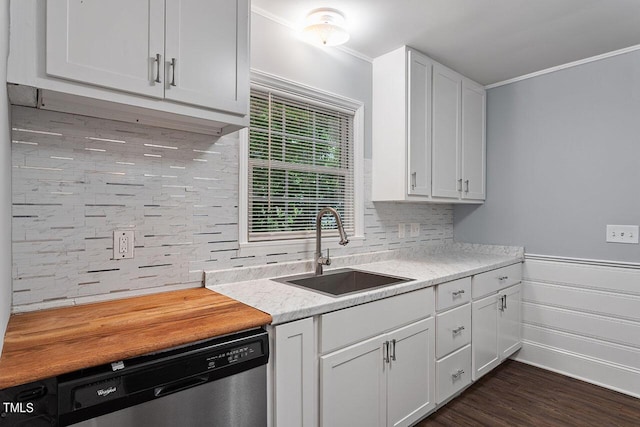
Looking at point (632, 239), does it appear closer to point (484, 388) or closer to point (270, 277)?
point (484, 388)

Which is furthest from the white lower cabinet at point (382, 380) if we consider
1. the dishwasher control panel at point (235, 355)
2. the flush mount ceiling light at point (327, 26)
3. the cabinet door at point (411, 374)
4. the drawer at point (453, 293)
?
the flush mount ceiling light at point (327, 26)

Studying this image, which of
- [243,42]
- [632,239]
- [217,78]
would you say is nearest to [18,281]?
[217,78]

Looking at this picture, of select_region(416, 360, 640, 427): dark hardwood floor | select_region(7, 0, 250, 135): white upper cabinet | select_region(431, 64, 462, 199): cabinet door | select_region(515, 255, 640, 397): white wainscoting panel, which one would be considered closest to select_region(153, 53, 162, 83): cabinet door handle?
select_region(7, 0, 250, 135): white upper cabinet

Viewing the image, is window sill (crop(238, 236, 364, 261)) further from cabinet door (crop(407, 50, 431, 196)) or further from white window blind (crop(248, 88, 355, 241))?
cabinet door (crop(407, 50, 431, 196))

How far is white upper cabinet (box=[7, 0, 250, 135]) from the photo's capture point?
3.64 ft

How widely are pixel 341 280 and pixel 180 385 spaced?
1296 mm

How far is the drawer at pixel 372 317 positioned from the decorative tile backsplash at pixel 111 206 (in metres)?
0.66

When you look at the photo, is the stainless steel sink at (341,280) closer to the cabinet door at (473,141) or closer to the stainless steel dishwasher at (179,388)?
the stainless steel dishwasher at (179,388)

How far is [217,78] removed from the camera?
148 cm

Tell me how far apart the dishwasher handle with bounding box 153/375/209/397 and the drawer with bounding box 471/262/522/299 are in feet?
6.06

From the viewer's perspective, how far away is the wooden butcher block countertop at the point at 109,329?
0.94 m

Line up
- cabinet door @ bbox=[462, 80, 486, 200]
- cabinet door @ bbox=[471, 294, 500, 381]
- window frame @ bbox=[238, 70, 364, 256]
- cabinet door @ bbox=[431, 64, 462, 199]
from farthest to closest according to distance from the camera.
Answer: cabinet door @ bbox=[462, 80, 486, 200], cabinet door @ bbox=[431, 64, 462, 199], cabinet door @ bbox=[471, 294, 500, 381], window frame @ bbox=[238, 70, 364, 256]

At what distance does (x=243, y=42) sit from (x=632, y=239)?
276 cm

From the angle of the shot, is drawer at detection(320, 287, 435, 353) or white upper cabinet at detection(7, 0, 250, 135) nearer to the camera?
white upper cabinet at detection(7, 0, 250, 135)
